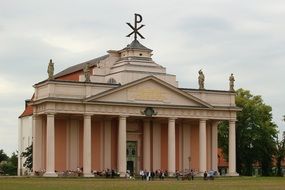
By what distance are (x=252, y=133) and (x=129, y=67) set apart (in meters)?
27.7

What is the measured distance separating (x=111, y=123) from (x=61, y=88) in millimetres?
9366

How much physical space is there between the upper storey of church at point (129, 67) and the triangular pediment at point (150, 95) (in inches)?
63.3

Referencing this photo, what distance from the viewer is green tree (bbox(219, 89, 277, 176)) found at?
374 ft

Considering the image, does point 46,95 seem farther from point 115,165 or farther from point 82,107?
point 115,165

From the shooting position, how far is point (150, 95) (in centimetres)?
9275

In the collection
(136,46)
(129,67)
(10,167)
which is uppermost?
(136,46)

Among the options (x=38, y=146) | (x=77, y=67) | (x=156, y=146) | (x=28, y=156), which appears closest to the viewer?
(x=38, y=146)

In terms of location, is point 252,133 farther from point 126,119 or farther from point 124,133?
point 124,133

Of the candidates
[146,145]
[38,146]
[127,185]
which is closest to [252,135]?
[146,145]

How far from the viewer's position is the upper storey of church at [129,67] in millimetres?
93688

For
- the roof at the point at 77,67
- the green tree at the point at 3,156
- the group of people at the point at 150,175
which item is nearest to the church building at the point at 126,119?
the roof at the point at 77,67

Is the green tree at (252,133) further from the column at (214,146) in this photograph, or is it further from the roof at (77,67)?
the roof at (77,67)

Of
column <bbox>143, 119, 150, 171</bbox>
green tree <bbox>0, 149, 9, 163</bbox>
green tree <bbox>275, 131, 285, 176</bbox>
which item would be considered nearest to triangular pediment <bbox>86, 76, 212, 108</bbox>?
column <bbox>143, 119, 150, 171</bbox>

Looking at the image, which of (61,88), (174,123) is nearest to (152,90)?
(174,123)
